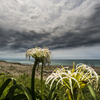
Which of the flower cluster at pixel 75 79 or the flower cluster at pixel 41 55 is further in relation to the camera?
the flower cluster at pixel 41 55

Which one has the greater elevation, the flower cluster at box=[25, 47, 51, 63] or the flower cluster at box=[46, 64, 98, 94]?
the flower cluster at box=[25, 47, 51, 63]

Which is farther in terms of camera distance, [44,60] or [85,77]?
[44,60]

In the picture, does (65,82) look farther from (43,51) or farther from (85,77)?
(43,51)

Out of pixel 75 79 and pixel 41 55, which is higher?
pixel 41 55

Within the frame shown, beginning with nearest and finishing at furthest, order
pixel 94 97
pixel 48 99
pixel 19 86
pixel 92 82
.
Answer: pixel 94 97 < pixel 92 82 < pixel 19 86 < pixel 48 99

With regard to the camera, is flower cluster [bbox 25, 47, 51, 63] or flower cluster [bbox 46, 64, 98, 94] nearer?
flower cluster [bbox 46, 64, 98, 94]

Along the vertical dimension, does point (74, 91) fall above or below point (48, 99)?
above

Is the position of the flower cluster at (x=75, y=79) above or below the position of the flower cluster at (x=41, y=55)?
below

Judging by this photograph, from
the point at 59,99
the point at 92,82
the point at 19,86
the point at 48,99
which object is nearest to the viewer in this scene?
the point at 92,82

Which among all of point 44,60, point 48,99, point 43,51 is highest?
point 43,51

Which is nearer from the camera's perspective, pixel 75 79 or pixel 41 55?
pixel 75 79

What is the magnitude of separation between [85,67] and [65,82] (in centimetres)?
35

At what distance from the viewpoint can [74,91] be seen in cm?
99

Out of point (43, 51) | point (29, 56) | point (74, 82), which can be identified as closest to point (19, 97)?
point (29, 56)
